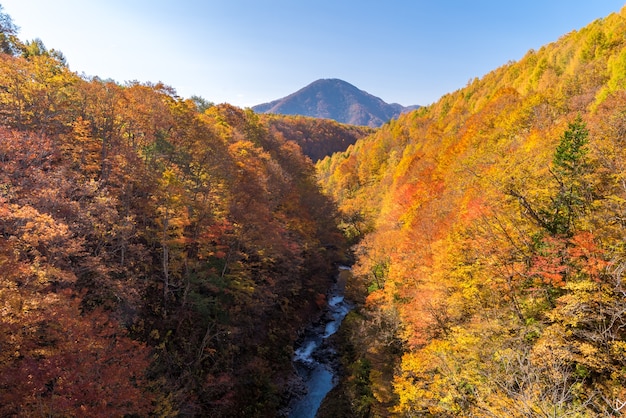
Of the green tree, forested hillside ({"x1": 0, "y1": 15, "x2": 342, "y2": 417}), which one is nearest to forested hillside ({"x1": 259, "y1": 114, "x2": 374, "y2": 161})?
forested hillside ({"x1": 0, "y1": 15, "x2": 342, "y2": 417})

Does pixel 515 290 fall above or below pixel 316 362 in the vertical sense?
above

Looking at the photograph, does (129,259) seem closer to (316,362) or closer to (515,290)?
(316,362)

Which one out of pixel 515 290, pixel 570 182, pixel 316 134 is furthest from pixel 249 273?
pixel 316 134

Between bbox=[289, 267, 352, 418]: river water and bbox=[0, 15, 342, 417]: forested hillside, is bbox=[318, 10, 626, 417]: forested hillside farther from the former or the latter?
bbox=[0, 15, 342, 417]: forested hillside

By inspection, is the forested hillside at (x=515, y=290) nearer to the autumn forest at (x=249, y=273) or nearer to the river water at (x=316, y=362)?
the autumn forest at (x=249, y=273)

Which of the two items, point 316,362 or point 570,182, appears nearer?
point 570,182

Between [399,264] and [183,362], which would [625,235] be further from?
[183,362]

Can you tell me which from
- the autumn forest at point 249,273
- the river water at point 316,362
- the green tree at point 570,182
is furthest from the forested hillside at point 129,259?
the green tree at point 570,182
